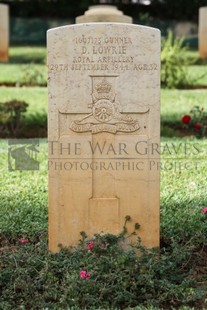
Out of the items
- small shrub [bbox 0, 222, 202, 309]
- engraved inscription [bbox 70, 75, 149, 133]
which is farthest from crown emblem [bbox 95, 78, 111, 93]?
small shrub [bbox 0, 222, 202, 309]

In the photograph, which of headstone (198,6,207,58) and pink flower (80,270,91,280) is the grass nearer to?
pink flower (80,270,91,280)

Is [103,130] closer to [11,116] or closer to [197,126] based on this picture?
[197,126]

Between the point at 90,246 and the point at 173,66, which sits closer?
the point at 90,246

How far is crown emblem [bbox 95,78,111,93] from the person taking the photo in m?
3.96

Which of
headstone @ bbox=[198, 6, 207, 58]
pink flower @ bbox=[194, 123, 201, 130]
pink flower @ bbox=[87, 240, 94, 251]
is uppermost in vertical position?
headstone @ bbox=[198, 6, 207, 58]

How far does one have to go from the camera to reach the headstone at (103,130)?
3.94 metres

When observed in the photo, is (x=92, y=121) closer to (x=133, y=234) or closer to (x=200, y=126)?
(x=133, y=234)

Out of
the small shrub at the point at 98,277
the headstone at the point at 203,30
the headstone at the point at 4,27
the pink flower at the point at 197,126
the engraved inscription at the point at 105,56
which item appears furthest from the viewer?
the headstone at the point at 4,27

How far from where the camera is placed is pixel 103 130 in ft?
13.2

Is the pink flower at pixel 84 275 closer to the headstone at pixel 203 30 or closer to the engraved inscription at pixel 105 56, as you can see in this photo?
the engraved inscription at pixel 105 56

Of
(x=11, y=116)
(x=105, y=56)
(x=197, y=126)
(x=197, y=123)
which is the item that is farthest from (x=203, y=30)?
(x=105, y=56)

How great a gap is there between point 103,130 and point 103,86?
265 mm

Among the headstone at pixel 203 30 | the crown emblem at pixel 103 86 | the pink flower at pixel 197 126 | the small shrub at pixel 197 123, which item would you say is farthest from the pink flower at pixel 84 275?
the headstone at pixel 203 30

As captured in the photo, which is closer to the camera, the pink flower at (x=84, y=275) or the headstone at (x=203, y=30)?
the pink flower at (x=84, y=275)
